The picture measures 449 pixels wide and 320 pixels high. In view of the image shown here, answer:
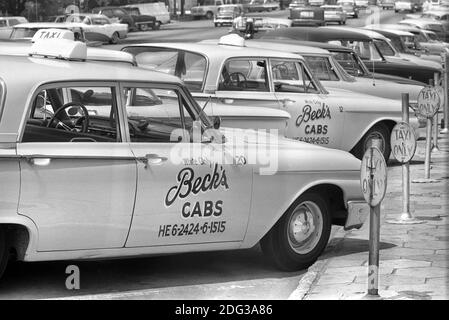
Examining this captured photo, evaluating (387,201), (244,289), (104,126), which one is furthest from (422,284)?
(387,201)

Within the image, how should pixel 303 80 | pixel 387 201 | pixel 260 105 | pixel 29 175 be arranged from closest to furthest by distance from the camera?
1. pixel 29 175
2. pixel 387 201
3. pixel 260 105
4. pixel 303 80

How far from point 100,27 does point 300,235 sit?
3138 centimetres

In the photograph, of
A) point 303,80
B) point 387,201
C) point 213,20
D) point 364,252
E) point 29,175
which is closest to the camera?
point 29,175

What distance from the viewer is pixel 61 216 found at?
19.4ft

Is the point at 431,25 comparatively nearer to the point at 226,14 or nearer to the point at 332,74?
the point at 226,14

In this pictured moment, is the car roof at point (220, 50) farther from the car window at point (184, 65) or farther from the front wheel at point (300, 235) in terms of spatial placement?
the front wheel at point (300, 235)

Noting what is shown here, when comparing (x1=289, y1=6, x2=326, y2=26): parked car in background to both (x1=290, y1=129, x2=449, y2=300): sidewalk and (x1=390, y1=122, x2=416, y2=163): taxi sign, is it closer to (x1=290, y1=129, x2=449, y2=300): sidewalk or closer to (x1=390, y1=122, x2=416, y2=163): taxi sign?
(x1=290, y1=129, x2=449, y2=300): sidewalk

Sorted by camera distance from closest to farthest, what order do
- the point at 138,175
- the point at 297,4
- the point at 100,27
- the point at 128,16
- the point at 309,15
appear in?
the point at 138,175 < the point at 100,27 < the point at 309,15 < the point at 297,4 < the point at 128,16

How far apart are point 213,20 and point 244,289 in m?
35.6

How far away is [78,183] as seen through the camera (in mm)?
5965

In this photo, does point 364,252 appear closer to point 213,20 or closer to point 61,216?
point 61,216

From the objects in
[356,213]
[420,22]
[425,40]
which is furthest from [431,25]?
[356,213]
